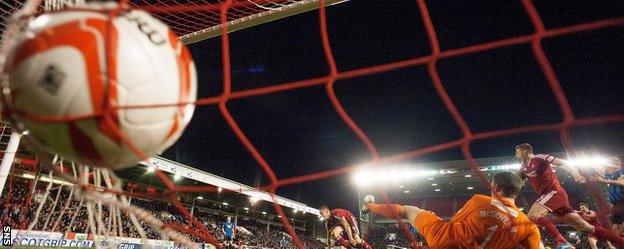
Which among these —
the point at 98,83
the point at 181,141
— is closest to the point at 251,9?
the point at 98,83

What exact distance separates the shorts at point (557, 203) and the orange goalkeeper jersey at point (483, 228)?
1.93m

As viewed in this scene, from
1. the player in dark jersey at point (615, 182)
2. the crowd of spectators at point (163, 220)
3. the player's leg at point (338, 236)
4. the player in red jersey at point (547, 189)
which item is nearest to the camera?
the player in red jersey at point (547, 189)

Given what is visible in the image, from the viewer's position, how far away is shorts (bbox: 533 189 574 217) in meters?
4.05

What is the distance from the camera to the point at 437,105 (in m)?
29.4

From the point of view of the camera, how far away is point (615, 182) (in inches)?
171

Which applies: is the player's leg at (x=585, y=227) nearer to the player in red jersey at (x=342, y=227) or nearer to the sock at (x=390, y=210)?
the sock at (x=390, y=210)

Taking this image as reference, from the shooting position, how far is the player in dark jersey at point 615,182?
4305 millimetres

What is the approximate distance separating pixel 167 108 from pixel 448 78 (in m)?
26.2

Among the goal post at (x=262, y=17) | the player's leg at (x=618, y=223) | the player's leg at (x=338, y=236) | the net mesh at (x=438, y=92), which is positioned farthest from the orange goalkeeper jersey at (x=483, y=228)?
the player's leg at (x=338, y=236)

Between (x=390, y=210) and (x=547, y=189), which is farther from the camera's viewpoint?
(x=547, y=189)

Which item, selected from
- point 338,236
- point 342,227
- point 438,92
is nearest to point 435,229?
point 438,92

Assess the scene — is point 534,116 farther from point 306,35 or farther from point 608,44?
point 306,35

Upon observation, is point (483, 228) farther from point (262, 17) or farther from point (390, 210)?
point (262, 17)

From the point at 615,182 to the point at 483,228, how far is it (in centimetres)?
313
